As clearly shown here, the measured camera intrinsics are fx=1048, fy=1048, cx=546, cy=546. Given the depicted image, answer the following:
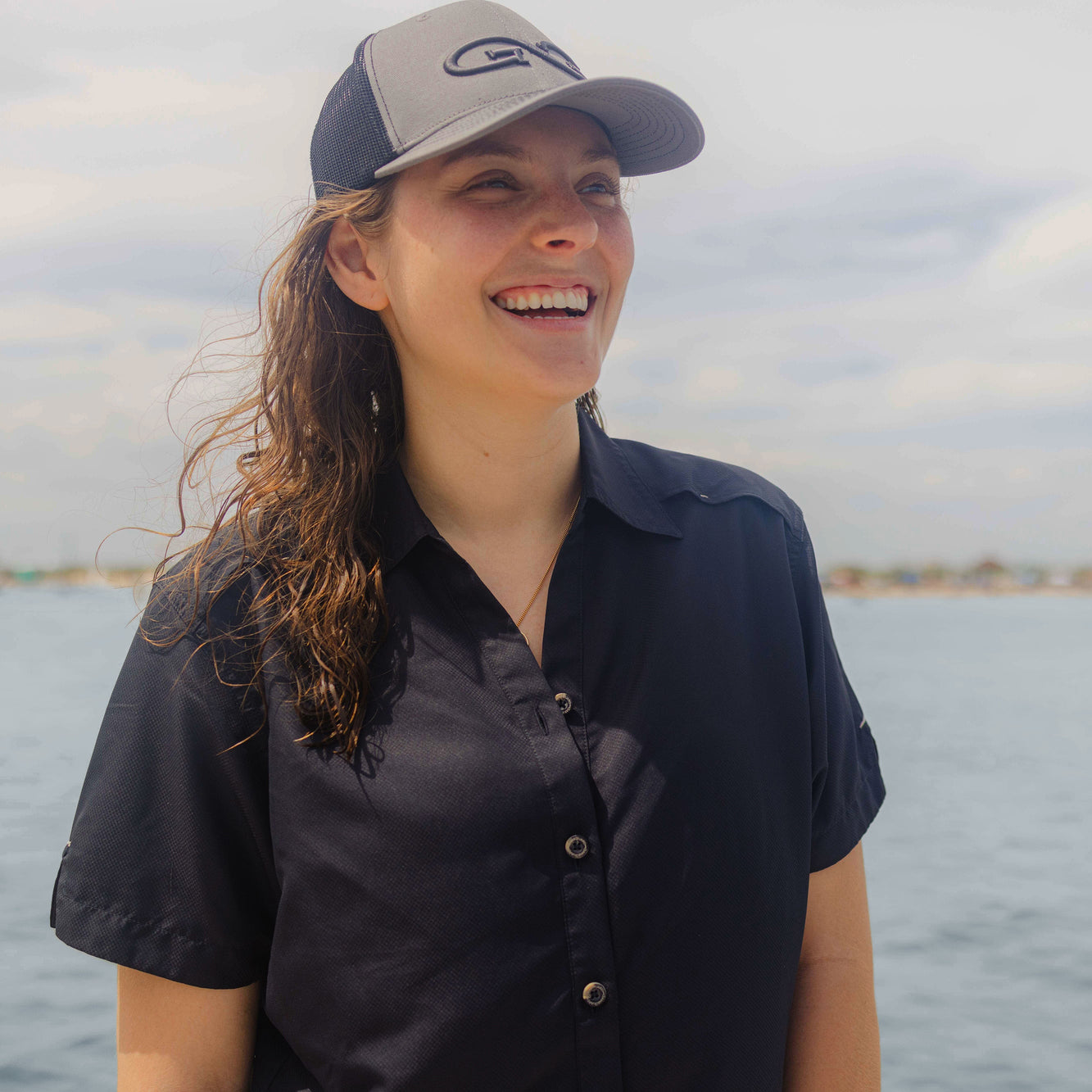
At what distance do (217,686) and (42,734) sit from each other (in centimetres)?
1543

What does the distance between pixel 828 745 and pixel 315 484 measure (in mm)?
748

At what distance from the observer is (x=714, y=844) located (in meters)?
1.18

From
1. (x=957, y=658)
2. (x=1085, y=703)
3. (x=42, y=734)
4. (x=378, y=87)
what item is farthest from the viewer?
(x=957, y=658)

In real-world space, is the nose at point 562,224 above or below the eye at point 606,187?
below

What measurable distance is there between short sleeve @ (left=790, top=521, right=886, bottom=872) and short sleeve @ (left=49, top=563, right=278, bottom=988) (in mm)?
674

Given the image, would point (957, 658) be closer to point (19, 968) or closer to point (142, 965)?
point (19, 968)

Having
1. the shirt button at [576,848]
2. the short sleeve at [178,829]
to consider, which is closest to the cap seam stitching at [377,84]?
the short sleeve at [178,829]

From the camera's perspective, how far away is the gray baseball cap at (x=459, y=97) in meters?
1.19

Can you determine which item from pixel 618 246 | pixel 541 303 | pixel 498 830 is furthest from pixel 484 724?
pixel 618 246

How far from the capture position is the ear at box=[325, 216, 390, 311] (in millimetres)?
1352

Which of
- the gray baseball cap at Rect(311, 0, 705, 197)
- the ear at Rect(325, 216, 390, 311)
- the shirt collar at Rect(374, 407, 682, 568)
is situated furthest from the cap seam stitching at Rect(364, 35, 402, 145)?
the shirt collar at Rect(374, 407, 682, 568)

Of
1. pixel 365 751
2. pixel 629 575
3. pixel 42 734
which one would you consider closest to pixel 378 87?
pixel 629 575

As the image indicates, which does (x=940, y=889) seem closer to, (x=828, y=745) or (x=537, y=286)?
(x=828, y=745)

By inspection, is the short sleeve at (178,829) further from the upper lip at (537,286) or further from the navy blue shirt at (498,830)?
the upper lip at (537,286)
